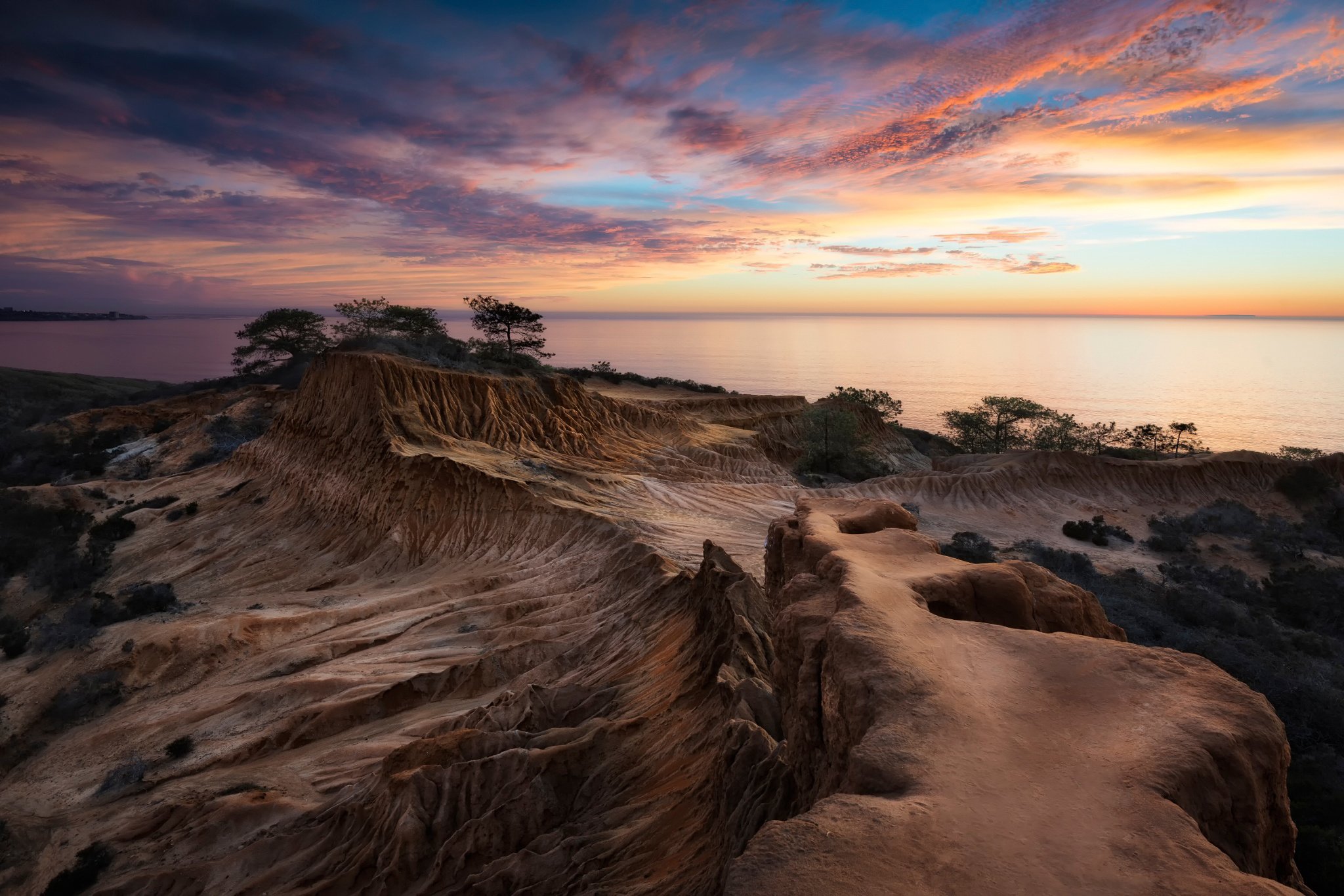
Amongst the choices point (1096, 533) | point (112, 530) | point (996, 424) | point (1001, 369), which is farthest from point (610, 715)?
point (1001, 369)

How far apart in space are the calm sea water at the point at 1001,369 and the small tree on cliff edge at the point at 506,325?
144 ft

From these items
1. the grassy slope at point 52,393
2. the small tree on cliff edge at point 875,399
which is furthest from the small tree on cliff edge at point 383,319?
the small tree on cliff edge at point 875,399

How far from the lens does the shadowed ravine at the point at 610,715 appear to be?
14.0ft

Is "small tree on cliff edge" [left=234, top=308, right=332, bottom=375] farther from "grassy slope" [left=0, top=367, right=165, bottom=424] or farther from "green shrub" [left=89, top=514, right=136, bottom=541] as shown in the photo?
"green shrub" [left=89, top=514, right=136, bottom=541]

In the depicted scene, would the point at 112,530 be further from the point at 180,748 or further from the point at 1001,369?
the point at 1001,369

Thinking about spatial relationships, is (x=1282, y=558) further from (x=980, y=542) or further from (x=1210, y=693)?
(x=1210, y=693)

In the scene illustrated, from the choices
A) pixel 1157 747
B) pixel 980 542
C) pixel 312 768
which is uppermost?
pixel 1157 747

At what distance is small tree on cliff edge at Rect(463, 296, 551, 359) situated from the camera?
4488cm

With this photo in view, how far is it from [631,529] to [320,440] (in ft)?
52.7

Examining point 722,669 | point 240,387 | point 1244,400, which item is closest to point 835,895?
point 722,669

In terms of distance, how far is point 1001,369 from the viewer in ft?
374

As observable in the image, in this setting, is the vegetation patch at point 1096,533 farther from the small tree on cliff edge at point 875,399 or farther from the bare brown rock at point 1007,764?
the small tree on cliff edge at point 875,399

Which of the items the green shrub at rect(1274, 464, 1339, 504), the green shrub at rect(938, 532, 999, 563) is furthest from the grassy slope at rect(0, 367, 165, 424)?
the green shrub at rect(1274, 464, 1339, 504)

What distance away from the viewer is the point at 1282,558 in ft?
69.4
